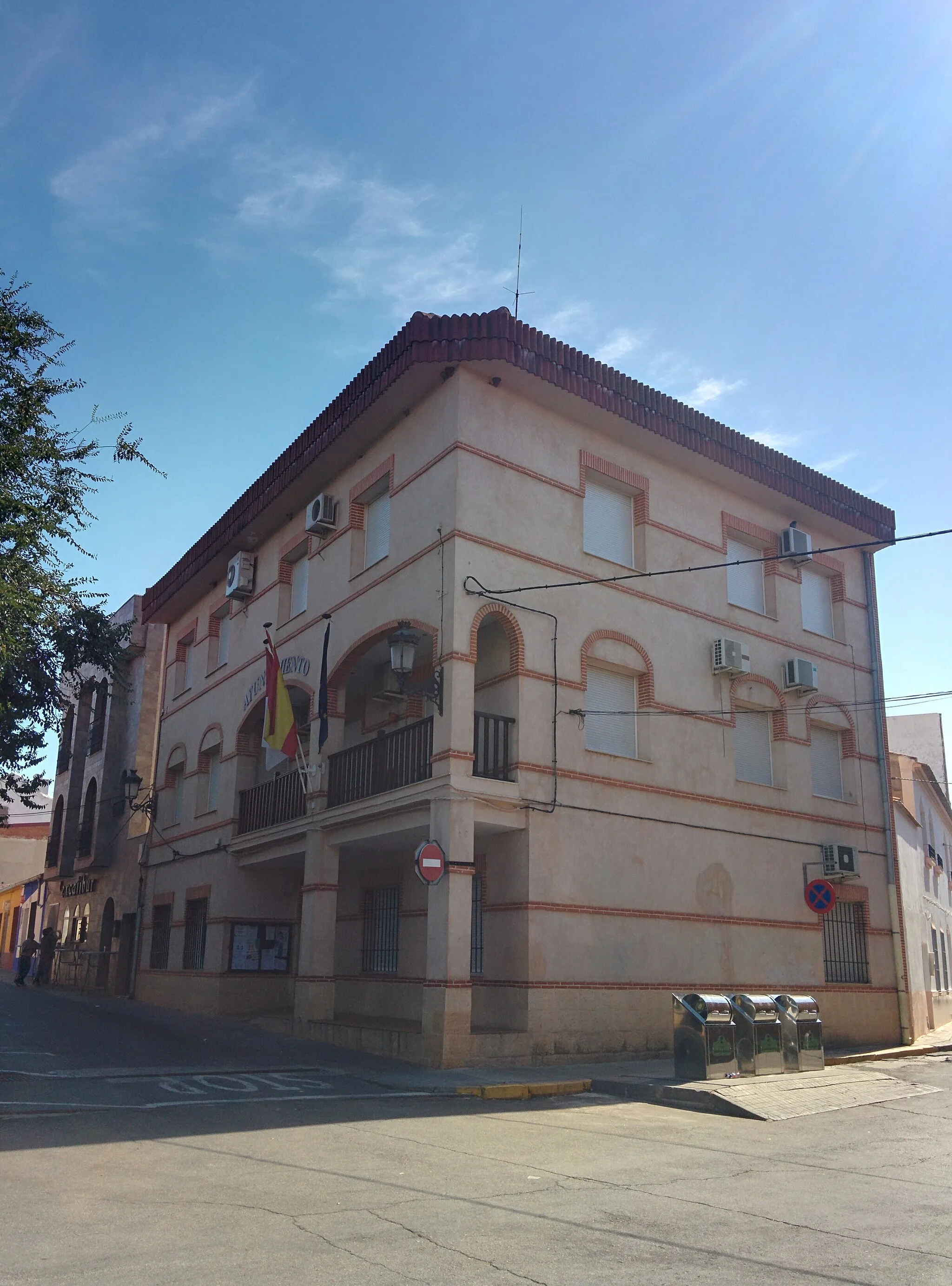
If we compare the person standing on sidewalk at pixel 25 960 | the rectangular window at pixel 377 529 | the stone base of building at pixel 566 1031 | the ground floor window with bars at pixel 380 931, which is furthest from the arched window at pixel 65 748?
the rectangular window at pixel 377 529

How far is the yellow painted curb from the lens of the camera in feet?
40.7

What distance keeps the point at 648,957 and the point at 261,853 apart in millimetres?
8246

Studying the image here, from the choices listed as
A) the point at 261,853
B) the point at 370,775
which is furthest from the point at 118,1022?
the point at 370,775

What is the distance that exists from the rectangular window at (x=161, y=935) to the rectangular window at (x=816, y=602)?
51.3 ft

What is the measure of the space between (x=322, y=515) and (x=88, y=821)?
59.3 feet

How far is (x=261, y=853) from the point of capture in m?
21.1

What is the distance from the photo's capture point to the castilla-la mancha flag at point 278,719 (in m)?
18.8

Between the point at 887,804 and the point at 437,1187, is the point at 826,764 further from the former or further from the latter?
the point at 437,1187

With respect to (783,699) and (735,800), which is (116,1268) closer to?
(735,800)

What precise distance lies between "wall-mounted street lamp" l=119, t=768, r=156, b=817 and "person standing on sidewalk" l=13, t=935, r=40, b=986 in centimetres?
796

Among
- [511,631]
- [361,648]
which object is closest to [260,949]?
[361,648]

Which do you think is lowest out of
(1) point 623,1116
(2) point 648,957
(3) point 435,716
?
(1) point 623,1116

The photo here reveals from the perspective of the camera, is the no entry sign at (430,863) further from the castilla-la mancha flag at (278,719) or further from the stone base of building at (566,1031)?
the castilla-la mancha flag at (278,719)

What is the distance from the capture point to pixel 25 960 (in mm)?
33094
